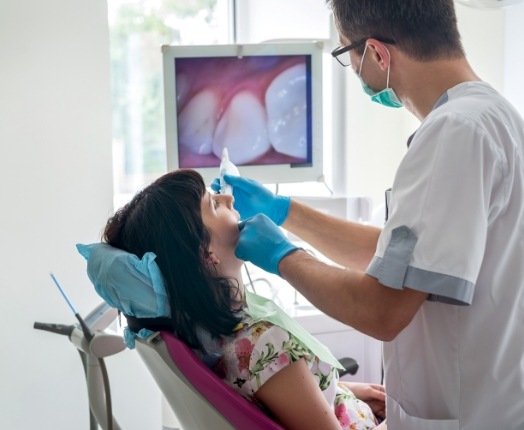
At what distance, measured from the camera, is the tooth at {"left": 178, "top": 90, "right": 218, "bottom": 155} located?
2.37 m

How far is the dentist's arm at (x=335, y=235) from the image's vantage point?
1919 mm

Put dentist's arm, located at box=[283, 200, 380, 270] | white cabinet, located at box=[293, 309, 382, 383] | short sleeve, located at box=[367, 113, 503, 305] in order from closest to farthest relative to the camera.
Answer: short sleeve, located at box=[367, 113, 503, 305] < dentist's arm, located at box=[283, 200, 380, 270] < white cabinet, located at box=[293, 309, 382, 383]

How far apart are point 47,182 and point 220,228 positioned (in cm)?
103

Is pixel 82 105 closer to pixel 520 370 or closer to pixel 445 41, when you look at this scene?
pixel 445 41

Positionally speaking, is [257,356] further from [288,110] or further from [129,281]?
[288,110]

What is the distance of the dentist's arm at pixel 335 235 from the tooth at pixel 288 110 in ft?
1.82

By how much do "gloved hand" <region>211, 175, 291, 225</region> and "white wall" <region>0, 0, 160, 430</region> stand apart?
712 millimetres

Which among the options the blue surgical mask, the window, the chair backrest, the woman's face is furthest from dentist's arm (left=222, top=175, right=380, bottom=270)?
the window

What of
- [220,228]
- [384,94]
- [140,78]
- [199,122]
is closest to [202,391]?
[220,228]

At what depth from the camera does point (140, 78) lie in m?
3.06

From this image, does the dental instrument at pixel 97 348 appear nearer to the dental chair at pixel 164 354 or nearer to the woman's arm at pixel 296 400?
the dental chair at pixel 164 354

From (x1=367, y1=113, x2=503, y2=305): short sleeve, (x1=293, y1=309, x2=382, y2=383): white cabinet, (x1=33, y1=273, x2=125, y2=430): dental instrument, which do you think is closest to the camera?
(x1=367, y1=113, x2=503, y2=305): short sleeve

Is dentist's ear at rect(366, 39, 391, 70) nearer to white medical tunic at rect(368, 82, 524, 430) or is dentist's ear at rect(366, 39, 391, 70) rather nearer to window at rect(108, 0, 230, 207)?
white medical tunic at rect(368, 82, 524, 430)

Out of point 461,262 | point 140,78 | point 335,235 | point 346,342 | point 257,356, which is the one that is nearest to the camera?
point 461,262
